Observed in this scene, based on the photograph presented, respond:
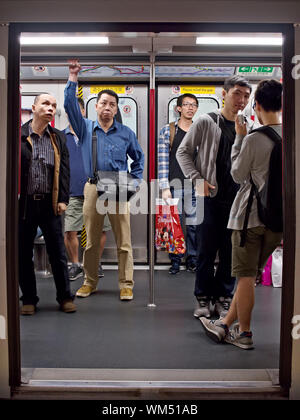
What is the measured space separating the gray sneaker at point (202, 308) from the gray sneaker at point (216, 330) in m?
0.40

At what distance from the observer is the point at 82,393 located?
2.54m

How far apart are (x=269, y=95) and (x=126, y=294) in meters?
2.62

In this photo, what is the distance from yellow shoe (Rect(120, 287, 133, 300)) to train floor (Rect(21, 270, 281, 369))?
2.6 inches

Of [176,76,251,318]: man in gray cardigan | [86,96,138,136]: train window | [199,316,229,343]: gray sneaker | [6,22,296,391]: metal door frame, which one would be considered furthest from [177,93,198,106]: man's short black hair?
[6,22,296,391]: metal door frame

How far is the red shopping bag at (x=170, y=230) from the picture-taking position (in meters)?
6.04

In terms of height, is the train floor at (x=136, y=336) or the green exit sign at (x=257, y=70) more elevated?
the green exit sign at (x=257, y=70)

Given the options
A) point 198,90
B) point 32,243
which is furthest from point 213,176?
point 198,90

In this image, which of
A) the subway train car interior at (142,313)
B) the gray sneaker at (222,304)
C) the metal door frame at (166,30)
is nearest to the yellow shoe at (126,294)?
the subway train car interior at (142,313)

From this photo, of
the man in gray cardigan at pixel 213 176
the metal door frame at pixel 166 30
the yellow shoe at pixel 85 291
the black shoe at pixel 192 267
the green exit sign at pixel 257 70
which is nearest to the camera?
the metal door frame at pixel 166 30

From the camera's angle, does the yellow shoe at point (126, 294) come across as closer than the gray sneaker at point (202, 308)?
No

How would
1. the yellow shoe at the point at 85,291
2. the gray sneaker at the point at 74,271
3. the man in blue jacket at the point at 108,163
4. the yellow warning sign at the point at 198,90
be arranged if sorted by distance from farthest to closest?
the yellow warning sign at the point at 198,90, the gray sneaker at the point at 74,271, the yellow shoe at the point at 85,291, the man in blue jacket at the point at 108,163

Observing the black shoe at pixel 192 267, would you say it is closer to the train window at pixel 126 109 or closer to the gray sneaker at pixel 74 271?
the gray sneaker at pixel 74 271

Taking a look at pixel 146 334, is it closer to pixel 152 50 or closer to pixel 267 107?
pixel 267 107

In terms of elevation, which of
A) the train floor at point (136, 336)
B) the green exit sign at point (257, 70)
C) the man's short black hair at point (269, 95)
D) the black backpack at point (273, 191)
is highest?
the green exit sign at point (257, 70)
